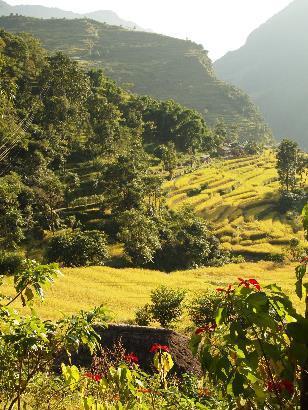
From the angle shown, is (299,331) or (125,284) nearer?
(299,331)

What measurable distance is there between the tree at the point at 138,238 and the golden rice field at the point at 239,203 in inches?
560

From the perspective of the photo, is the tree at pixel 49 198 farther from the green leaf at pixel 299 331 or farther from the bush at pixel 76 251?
the green leaf at pixel 299 331

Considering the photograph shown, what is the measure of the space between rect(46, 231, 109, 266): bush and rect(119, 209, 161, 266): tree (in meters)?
3.78

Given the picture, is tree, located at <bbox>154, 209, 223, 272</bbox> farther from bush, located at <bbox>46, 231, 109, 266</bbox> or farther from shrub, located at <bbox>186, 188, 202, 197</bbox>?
shrub, located at <bbox>186, 188, 202, 197</bbox>

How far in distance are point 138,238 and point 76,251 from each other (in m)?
8.18

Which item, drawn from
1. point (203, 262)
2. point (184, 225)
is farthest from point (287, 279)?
point (184, 225)

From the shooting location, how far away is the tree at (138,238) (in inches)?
1989

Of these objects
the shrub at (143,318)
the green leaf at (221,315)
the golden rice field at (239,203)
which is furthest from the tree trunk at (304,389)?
the golden rice field at (239,203)

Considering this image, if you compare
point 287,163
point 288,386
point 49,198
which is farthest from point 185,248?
point 288,386

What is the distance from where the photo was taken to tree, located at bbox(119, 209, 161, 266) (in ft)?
166

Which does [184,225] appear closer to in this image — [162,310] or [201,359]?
[162,310]

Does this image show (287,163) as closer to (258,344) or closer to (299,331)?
(258,344)

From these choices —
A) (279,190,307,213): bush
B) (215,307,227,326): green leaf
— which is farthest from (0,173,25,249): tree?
(215,307,227,326): green leaf

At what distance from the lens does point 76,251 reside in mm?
46375
